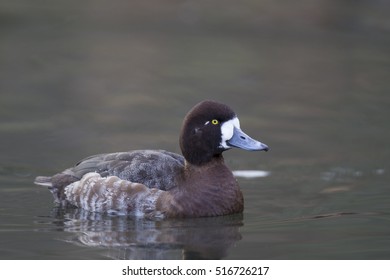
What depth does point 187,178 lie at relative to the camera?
9055 mm

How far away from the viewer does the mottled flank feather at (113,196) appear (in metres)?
8.97

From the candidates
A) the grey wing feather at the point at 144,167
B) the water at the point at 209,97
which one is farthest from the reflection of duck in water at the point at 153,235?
the grey wing feather at the point at 144,167

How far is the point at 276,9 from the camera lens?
18719mm

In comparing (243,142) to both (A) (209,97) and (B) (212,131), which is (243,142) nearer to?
(B) (212,131)

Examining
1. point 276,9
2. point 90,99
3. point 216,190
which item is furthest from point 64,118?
point 276,9

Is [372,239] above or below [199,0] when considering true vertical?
below

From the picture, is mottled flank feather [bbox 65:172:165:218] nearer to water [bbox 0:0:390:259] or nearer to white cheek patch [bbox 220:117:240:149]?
water [bbox 0:0:390:259]

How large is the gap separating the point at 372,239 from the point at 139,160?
2.39m

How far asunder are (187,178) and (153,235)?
2.89 feet

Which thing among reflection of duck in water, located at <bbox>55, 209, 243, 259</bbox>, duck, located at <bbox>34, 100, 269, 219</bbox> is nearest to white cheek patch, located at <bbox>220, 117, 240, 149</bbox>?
duck, located at <bbox>34, 100, 269, 219</bbox>

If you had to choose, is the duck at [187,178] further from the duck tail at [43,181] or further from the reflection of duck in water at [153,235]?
the duck tail at [43,181]
